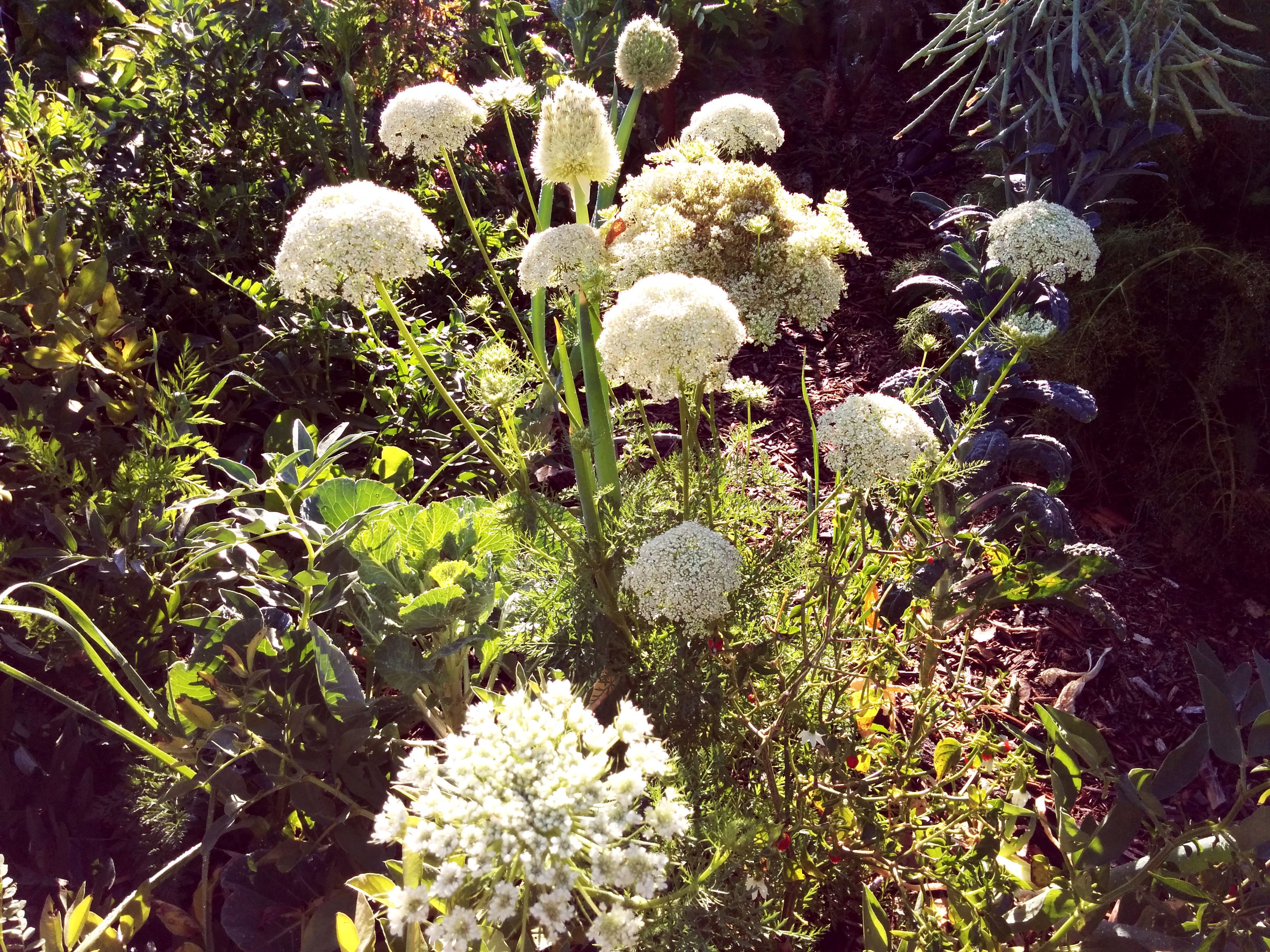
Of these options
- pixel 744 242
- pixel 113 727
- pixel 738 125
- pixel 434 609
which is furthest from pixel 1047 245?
pixel 113 727

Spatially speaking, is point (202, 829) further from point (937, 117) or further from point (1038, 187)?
point (937, 117)

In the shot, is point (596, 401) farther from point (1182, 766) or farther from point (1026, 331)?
point (1182, 766)

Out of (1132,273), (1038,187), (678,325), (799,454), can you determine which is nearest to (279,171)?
(799,454)

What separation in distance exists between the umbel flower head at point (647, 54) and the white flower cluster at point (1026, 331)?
97 centimetres

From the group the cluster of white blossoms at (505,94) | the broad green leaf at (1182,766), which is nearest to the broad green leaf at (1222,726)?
the broad green leaf at (1182,766)

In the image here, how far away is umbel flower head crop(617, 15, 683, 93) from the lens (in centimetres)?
193

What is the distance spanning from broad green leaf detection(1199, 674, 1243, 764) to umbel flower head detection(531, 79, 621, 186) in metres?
1.32

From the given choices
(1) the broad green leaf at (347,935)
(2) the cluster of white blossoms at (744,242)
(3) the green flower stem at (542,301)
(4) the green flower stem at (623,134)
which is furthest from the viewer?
(4) the green flower stem at (623,134)

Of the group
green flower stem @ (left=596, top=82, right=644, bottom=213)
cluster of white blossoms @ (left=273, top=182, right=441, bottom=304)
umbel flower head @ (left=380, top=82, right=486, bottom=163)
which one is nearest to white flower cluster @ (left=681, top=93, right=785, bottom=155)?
green flower stem @ (left=596, top=82, right=644, bottom=213)

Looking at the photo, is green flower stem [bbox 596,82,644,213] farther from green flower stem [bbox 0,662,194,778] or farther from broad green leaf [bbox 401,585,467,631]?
green flower stem [bbox 0,662,194,778]

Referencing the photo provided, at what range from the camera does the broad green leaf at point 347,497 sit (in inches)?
63.1

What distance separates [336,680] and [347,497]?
0.36 meters

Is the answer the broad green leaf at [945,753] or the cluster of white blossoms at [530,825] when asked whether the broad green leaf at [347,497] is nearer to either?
the cluster of white blossoms at [530,825]

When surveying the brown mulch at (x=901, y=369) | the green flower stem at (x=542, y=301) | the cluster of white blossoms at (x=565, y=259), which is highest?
the cluster of white blossoms at (x=565, y=259)
